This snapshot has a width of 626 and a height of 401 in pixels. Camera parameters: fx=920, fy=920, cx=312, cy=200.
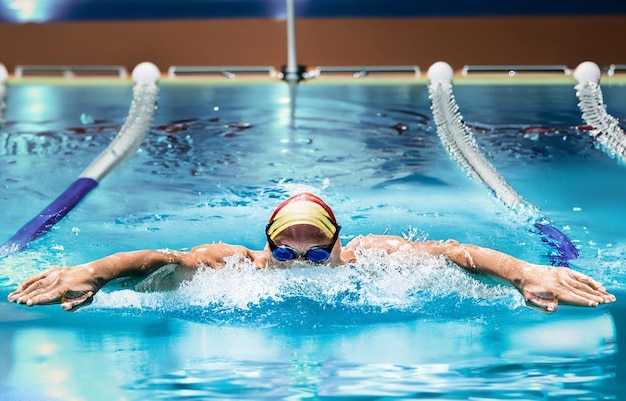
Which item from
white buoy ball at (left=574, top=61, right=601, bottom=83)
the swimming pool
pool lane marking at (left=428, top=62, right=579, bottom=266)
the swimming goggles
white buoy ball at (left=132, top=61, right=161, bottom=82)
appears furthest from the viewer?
white buoy ball at (left=132, top=61, right=161, bottom=82)

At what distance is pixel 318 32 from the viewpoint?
532 inches

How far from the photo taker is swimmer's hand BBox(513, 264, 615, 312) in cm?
296

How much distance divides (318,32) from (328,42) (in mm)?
207

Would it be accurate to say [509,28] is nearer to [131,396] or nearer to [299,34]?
[299,34]

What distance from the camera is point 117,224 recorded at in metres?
5.04

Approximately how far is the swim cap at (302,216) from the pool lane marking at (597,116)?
384cm

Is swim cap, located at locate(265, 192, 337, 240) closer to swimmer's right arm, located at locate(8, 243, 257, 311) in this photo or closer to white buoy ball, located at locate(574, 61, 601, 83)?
swimmer's right arm, located at locate(8, 243, 257, 311)

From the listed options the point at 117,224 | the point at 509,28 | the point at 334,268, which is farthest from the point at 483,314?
the point at 509,28

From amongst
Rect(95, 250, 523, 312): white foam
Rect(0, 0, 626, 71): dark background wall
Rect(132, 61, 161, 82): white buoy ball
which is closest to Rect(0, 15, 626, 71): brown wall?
Rect(0, 0, 626, 71): dark background wall

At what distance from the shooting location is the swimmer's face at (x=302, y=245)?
10.7 feet

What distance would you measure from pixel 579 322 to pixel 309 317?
0.93m

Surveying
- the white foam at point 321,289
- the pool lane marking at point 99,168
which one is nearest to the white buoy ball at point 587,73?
the pool lane marking at point 99,168

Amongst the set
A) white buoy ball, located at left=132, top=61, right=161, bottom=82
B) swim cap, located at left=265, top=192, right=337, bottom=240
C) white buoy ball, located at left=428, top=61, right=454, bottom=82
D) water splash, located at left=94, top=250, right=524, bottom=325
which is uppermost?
white buoy ball, located at left=132, top=61, right=161, bottom=82

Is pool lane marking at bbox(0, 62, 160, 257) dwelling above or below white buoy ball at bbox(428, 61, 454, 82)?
below
